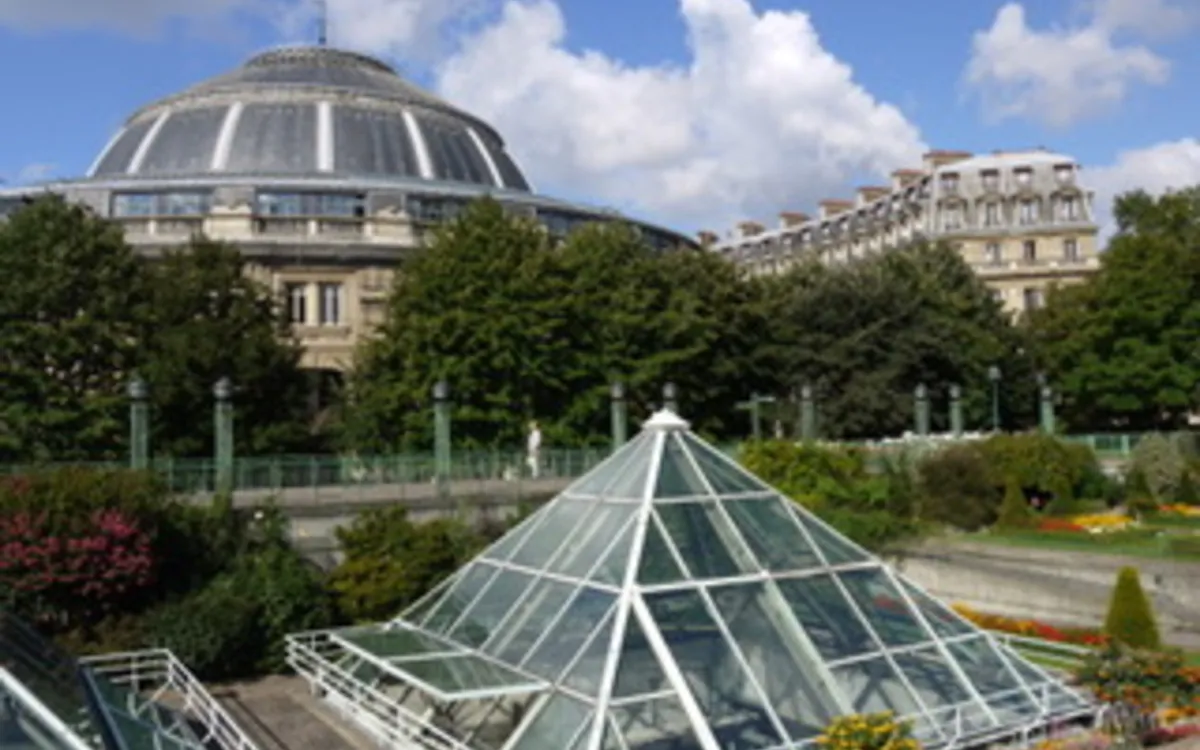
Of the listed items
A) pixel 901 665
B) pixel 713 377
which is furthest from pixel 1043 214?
pixel 901 665

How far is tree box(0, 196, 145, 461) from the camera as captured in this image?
96.4 feet

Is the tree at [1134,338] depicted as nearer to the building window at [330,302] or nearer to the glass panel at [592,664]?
the building window at [330,302]

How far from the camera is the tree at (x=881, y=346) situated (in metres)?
44.4

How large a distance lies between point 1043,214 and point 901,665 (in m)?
65.9

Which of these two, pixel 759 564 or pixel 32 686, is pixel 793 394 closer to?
pixel 759 564

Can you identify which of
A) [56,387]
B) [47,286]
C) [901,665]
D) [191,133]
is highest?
[191,133]

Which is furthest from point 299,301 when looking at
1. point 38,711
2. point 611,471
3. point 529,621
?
point 38,711

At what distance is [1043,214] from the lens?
7331cm

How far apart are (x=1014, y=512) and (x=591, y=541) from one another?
21154mm

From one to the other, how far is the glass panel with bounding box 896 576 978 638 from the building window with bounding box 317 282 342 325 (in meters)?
36.3

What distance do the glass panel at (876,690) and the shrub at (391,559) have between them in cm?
1133

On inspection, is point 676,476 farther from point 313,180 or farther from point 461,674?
point 313,180

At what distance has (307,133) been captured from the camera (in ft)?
187

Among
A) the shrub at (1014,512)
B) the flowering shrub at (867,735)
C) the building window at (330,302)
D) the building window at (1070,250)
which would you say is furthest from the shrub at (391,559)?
the building window at (1070,250)
